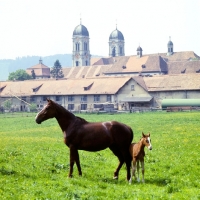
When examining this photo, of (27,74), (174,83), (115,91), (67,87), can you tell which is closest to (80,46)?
(27,74)

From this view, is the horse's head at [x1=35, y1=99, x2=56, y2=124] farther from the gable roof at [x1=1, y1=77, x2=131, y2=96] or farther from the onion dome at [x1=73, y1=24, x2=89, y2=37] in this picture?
the onion dome at [x1=73, y1=24, x2=89, y2=37]

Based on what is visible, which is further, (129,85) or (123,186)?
(129,85)

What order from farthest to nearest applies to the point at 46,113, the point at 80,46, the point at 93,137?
the point at 80,46 → the point at 46,113 → the point at 93,137

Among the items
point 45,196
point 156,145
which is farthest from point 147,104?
point 45,196

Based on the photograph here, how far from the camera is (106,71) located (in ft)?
436

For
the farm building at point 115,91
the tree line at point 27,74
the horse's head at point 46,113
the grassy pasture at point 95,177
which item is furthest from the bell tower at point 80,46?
the horse's head at point 46,113

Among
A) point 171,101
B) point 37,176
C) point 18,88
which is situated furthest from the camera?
point 18,88

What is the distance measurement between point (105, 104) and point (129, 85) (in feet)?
19.5

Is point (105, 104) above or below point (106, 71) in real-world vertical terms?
below

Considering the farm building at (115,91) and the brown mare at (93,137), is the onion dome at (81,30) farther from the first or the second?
the brown mare at (93,137)

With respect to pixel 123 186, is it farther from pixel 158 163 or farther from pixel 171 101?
pixel 171 101

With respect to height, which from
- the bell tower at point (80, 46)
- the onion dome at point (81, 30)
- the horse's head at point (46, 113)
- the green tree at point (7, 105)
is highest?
the onion dome at point (81, 30)

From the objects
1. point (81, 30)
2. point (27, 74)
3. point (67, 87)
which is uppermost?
point (81, 30)

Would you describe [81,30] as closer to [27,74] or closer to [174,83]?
[27,74]
